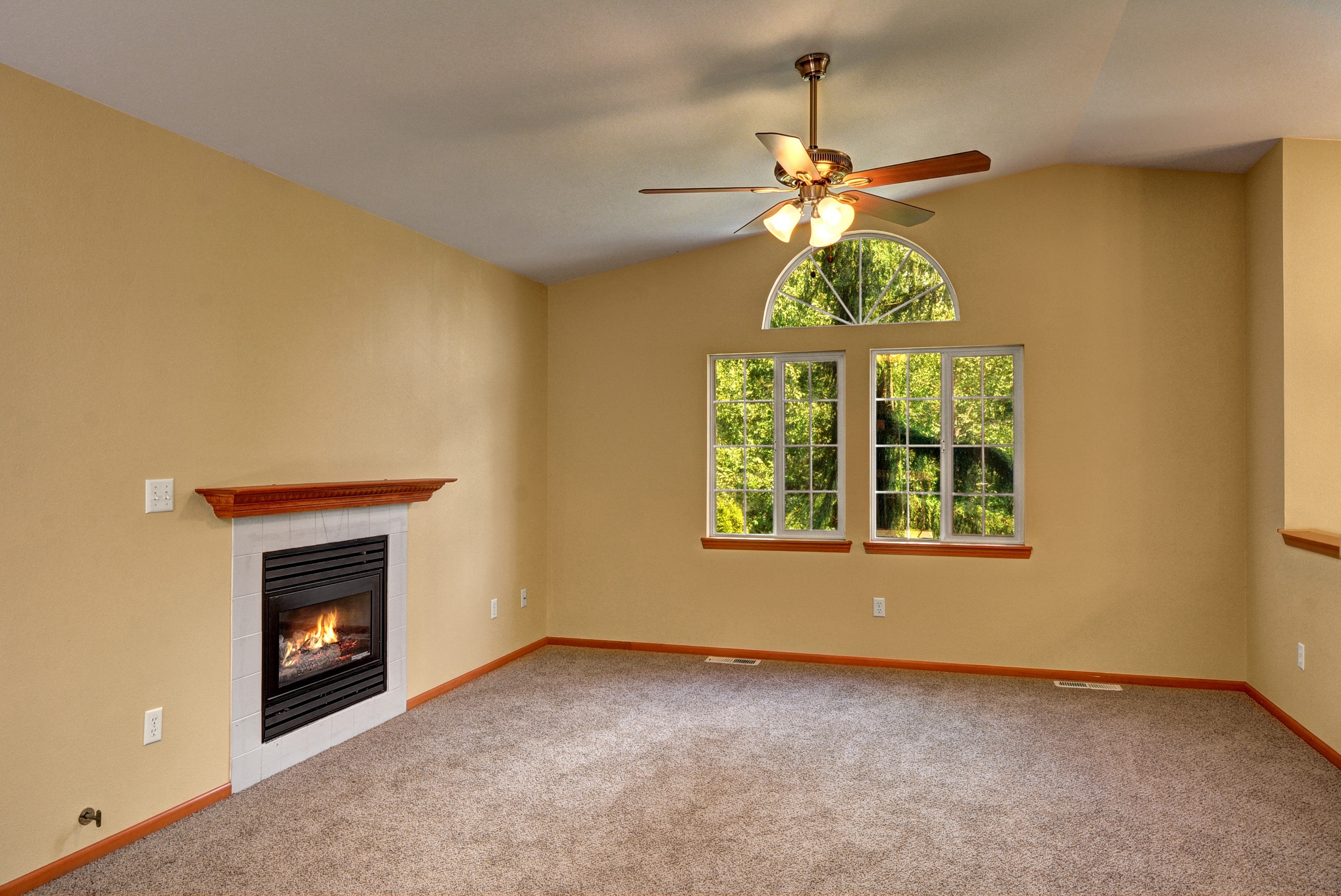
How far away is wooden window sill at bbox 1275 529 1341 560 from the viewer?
3578 millimetres

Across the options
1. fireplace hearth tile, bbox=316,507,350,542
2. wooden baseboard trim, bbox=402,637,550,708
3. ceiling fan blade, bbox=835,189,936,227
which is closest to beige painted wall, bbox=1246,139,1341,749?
ceiling fan blade, bbox=835,189,936,227

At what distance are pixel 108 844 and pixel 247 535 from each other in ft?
3.71

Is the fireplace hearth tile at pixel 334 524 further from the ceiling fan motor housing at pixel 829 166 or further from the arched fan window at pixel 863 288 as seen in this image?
the arched fan window at pixel 863 288

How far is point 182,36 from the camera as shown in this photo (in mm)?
2367

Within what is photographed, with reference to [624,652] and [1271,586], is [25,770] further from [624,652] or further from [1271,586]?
[1271,586]

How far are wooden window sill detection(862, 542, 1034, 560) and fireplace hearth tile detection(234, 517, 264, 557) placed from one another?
134 inches

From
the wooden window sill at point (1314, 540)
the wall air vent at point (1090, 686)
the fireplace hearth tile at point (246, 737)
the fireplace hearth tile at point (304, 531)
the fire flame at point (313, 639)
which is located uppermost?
the fireplace hearth tile at point (304, 531)

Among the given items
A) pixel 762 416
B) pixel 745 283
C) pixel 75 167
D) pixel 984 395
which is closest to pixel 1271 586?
pixel 984 395

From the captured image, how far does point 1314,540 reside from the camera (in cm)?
373

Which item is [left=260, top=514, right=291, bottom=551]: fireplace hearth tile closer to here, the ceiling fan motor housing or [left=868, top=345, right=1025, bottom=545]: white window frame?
the ceiling fan motor housing

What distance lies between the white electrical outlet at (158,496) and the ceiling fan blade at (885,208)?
8.52ft

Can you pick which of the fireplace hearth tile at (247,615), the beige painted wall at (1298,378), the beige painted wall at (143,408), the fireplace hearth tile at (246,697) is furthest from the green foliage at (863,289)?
the fireplace hearth tile at (246,697)

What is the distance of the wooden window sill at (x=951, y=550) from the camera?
492 centimetres

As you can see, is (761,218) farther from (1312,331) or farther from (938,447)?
(1312,331)
